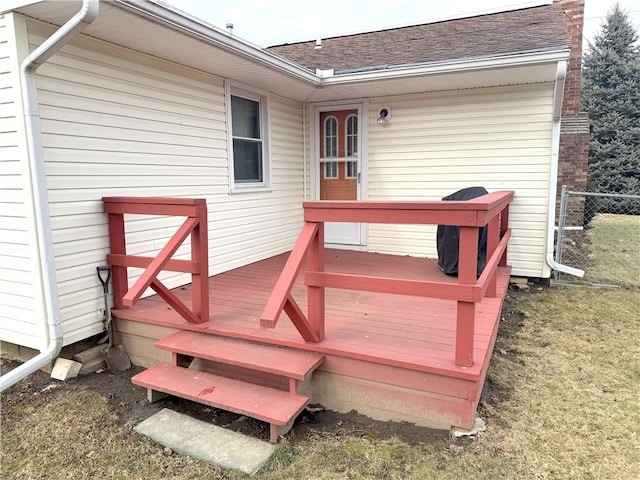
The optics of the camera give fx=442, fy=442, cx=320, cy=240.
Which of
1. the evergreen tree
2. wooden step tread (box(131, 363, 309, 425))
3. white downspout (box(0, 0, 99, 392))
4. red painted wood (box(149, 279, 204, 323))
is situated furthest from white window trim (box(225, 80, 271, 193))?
the evergreen tree

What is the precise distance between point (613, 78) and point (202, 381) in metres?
18.2

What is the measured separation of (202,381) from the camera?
9.39ft

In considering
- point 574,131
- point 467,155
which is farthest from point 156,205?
point 574,131

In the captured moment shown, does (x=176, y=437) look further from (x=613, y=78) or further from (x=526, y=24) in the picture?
(x=613, y=78)

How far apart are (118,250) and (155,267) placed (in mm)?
772

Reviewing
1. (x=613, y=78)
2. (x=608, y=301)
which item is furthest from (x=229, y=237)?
(x=613, y=78)

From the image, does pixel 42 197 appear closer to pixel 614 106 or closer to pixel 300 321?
pixel 300 321

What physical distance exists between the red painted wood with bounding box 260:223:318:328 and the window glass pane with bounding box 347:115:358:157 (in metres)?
3.88

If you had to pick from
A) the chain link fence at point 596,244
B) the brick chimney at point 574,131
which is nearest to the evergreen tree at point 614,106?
the chain link fence at point 596,244

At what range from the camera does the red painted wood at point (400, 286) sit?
7.97 ft

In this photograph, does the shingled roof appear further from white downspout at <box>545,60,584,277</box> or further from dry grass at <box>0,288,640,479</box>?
dry grass at <box>0,288,640,479</box>

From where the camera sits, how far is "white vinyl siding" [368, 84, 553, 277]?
17.6 feet

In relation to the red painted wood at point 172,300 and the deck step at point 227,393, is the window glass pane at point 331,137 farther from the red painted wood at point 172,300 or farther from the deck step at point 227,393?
the deck step at point 227,393

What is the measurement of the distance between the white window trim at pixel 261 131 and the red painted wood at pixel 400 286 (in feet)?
8.90
